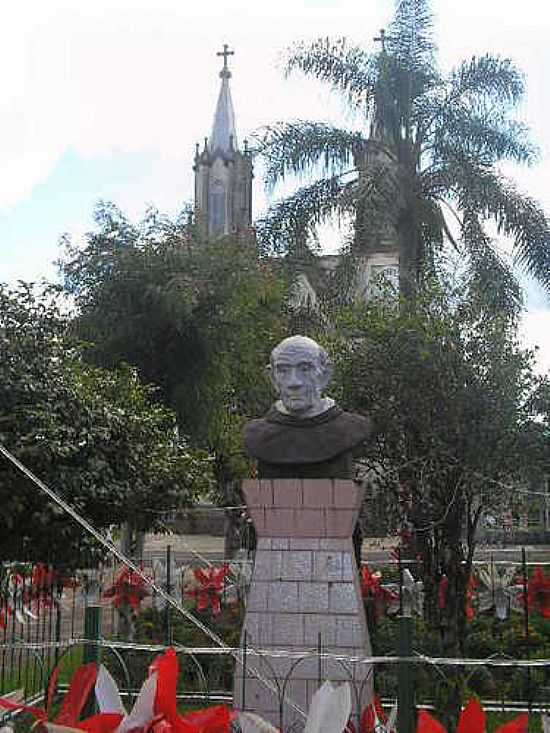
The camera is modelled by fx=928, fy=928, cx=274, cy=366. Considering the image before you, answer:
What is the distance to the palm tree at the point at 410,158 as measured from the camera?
13289mm

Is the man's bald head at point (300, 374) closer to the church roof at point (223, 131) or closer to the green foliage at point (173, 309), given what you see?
the green foliage at point (173, 309)

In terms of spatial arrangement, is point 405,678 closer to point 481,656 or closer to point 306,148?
point 481,656

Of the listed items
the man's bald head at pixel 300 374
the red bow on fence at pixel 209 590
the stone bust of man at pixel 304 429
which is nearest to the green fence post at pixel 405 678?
the stone bust of man at pixel 304 429

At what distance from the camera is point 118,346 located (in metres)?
16.3

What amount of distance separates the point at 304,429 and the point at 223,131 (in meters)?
38.6

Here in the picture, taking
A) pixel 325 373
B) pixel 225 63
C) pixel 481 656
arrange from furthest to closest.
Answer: pixel 225 63
pixel 481 656
pixel 325 373

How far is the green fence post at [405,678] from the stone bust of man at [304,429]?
151 cm

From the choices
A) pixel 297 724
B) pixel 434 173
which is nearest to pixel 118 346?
pixel 434 173

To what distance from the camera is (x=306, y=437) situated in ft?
19.2

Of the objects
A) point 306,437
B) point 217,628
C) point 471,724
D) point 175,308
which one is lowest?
point 217,628

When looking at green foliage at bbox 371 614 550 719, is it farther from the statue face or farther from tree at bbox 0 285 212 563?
tree at bbox 0 285 212 563

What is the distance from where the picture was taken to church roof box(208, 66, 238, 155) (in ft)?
140

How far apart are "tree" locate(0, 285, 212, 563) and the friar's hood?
219cm

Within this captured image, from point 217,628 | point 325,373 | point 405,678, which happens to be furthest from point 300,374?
point 217,628
